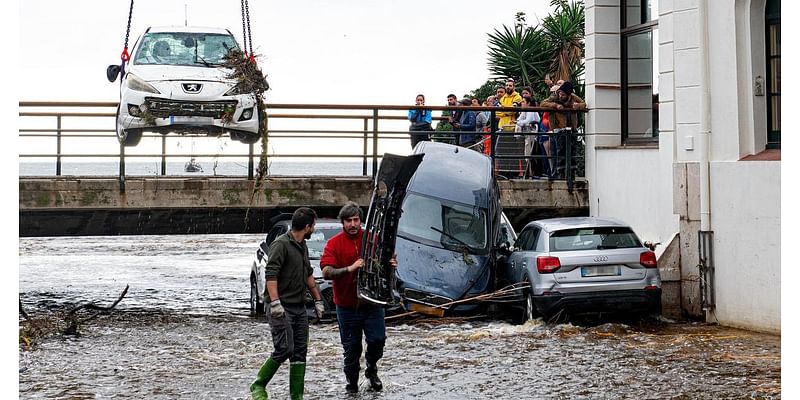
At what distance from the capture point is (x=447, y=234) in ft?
55.4

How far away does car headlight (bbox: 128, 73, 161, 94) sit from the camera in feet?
59.9

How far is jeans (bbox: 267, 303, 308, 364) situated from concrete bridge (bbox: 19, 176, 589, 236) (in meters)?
8.79

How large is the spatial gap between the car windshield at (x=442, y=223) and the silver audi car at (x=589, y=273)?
Result: 3.20 feet

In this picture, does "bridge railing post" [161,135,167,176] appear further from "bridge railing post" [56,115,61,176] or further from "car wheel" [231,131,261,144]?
"bridge railing post" [56,115,61,176]

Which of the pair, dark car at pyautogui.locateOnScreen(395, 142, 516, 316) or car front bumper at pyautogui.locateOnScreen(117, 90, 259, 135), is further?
car front bumper at pyautogui.locateOnScreen(117, 90, 259, 135)

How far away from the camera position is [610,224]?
645 inches

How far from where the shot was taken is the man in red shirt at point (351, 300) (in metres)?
11.2

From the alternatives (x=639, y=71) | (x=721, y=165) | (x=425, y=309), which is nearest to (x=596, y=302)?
(x=425, y=309)

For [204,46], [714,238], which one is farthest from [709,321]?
[204,46]

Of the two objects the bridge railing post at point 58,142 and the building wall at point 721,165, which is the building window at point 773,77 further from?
the bridge railing post at point 58,142

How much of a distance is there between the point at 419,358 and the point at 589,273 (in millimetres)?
3190

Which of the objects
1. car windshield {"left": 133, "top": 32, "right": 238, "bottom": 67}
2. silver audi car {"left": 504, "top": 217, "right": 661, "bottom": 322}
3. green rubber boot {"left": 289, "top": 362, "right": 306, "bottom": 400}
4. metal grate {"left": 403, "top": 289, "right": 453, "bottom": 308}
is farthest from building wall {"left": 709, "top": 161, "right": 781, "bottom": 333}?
car windshield {"left": 133, "top": 32, "right": 238, "bottom": 67}

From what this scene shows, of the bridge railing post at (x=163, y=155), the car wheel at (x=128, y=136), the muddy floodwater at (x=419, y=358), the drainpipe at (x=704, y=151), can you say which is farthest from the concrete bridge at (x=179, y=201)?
the drainpipe at (x=704, y=151)

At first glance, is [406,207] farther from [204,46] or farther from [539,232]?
[204,46]
